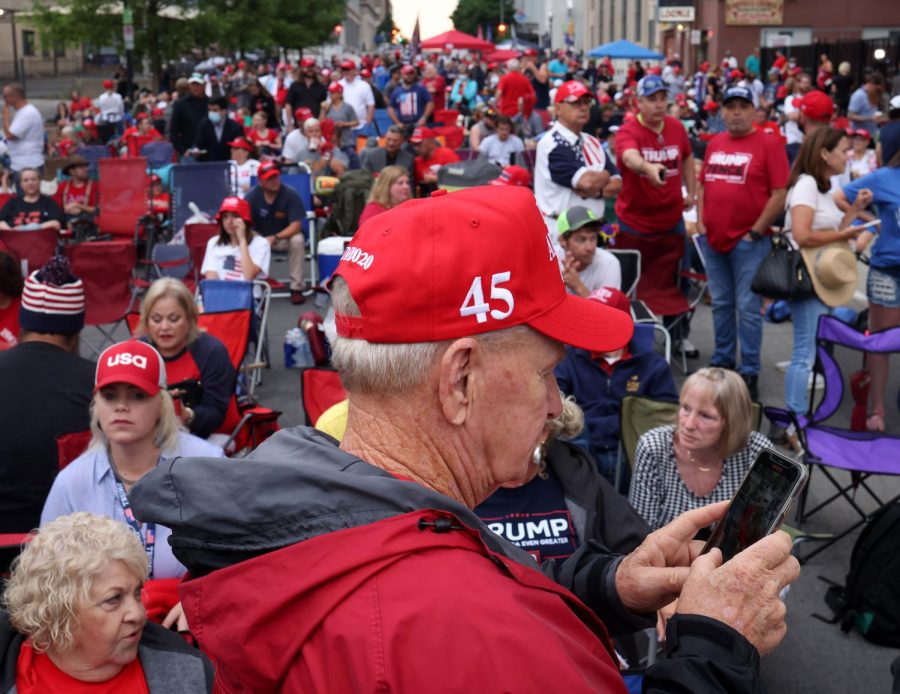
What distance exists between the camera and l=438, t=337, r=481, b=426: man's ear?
60.9 inches

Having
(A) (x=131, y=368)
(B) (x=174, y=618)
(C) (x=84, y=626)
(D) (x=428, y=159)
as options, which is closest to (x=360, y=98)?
(D) (x=428, y=159)

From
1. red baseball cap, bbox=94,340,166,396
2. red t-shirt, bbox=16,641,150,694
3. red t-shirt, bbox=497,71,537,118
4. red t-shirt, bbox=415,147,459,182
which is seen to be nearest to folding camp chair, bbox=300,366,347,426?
red baseball cap, bbox=94,340,166,396

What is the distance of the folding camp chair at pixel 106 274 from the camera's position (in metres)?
9.65

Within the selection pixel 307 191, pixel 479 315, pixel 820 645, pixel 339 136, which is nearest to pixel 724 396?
pixel 820 645

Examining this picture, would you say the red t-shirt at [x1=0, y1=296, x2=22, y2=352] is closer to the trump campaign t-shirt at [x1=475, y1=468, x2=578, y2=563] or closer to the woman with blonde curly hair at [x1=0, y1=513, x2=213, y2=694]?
the woman with blonde curly hair at [x1=0, y1=513, x2=213, y2=694]

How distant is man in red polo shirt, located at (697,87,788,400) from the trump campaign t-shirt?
14.2 ft

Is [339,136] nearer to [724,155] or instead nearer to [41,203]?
[41,203]

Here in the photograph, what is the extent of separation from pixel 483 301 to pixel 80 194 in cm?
1286

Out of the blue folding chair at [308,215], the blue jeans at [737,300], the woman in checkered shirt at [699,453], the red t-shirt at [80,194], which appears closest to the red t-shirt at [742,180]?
the blue jeans at [737,300]

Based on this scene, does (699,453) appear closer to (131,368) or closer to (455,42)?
(131,368)

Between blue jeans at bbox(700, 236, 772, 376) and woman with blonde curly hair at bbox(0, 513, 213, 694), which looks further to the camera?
blue jeans at bbox(700, 236, 772, 376)

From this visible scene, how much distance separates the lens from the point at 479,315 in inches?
60.7

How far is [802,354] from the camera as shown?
7.31 meters

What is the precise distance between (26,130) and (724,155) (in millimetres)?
11507
